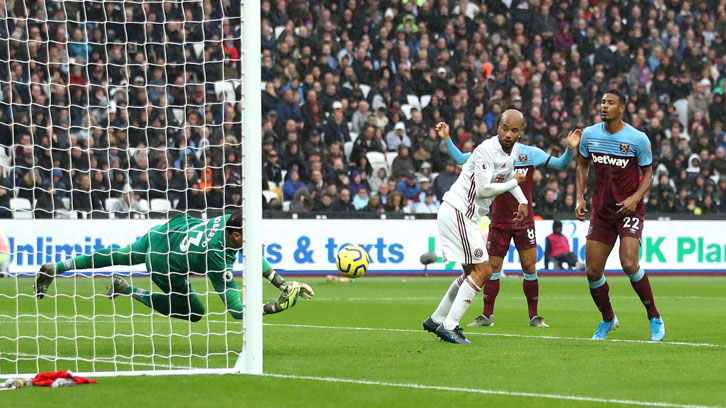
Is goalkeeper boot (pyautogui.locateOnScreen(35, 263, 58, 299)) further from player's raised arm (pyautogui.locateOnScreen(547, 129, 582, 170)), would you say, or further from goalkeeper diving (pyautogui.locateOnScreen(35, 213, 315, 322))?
player's raised arm (pyautogui.locateOnScreen(547, 129, 582, 170))

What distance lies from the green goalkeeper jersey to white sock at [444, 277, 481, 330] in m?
1.64

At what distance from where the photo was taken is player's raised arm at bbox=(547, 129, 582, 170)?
1116 cm

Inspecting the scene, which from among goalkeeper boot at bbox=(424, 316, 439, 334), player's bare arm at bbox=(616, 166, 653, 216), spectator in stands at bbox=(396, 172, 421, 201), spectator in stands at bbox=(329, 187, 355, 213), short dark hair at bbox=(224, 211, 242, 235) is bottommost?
goalkeeper boot at bbox=(424, 316, 439, 334)

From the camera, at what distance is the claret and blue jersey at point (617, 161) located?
1033 centimetres

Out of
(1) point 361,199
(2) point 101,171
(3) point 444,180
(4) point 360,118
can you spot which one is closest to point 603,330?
(2) point 101,171

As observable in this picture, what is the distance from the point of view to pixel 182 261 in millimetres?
9828

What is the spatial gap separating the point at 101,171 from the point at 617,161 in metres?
7.05

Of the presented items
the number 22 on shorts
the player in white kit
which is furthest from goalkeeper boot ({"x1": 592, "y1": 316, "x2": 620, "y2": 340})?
the player in white kit

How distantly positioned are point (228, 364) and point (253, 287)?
760 millimetres

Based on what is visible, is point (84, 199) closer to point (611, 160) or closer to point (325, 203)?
point (325, 203)

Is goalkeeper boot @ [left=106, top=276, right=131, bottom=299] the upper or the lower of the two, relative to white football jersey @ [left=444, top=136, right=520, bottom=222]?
lower

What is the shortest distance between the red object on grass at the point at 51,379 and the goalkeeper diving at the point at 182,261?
2.13m

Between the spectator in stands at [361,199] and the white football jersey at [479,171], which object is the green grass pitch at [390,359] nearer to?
the white football jersey at [479,171]

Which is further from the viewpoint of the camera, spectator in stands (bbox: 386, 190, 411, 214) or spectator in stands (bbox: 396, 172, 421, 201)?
spectator in stands (bbox: 396, 172, 421, 201)
